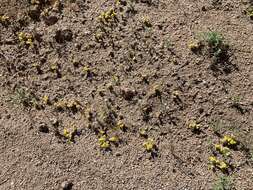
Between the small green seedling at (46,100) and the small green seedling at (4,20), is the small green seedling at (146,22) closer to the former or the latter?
the small green seedling at (46,100)

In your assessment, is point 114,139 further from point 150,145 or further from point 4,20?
point 4,20

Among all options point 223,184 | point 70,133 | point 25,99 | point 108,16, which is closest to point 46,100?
point 25,99

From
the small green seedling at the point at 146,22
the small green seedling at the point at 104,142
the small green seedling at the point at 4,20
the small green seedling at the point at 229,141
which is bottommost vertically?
the small green seedling at the point at 104,142

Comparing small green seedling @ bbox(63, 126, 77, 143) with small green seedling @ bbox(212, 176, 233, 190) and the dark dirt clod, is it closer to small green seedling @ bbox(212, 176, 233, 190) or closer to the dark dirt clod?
the dark dirt clod

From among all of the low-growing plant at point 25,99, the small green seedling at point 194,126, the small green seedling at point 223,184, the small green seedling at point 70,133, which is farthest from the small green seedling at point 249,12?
the low-growing plant at point 25,99

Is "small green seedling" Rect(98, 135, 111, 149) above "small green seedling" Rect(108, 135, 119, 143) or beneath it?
beneath

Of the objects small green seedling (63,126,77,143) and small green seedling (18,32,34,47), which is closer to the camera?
small green seedling (63,126,77,143)

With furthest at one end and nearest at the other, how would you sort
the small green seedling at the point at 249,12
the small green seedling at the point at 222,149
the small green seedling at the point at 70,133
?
the small green seedling at the point at 249,12 < the small green seedling at the point at 70,133 < the small green seedling at the point at 222,149

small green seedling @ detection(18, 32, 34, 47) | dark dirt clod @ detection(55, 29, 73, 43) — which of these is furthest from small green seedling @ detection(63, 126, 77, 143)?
small green seedling @ detection(18, 32, 34, 47)
